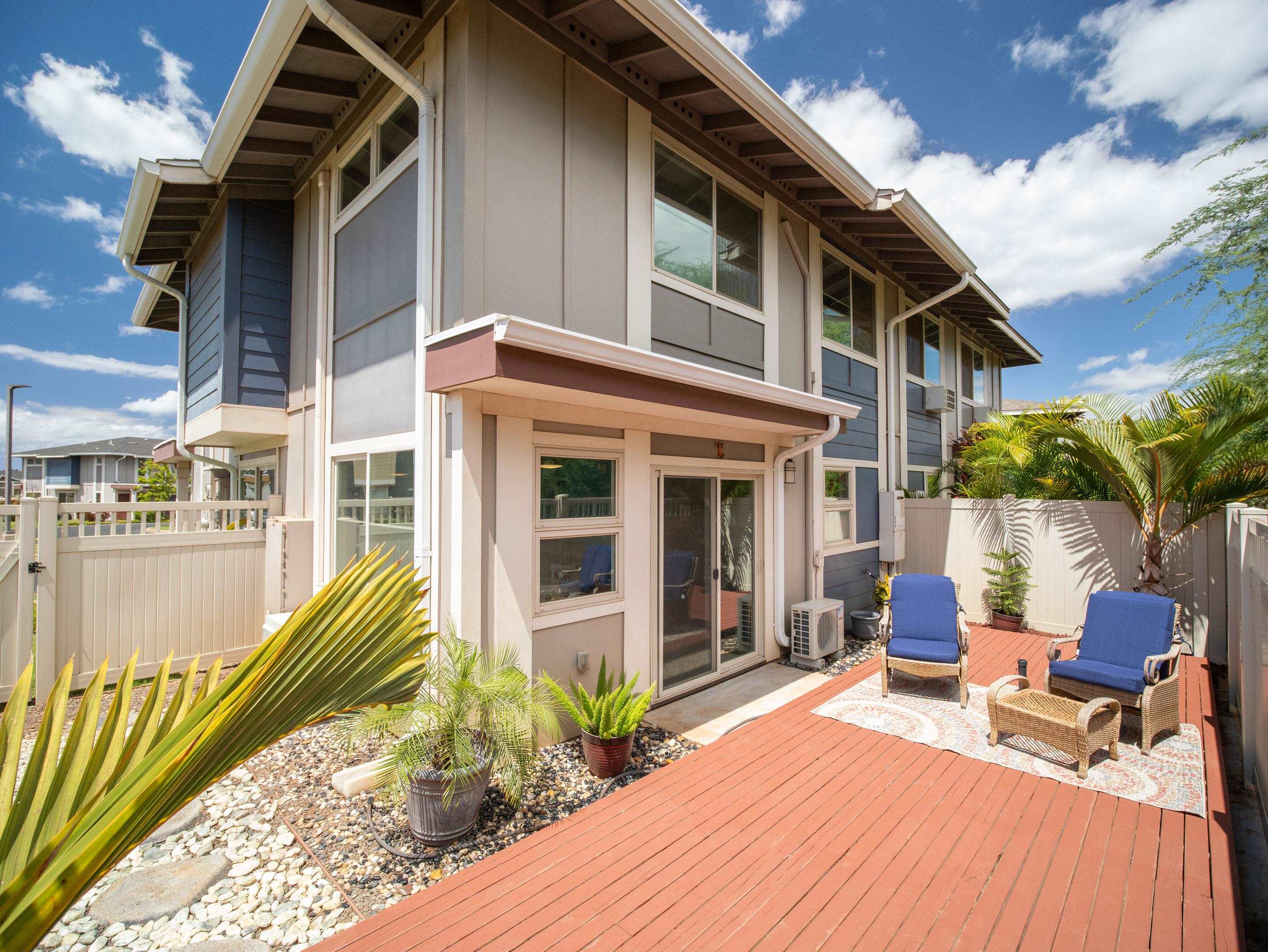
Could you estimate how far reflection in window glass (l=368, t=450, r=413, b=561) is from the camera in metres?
4.79

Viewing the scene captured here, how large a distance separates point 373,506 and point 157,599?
302 centimetres

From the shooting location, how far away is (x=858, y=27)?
879cm

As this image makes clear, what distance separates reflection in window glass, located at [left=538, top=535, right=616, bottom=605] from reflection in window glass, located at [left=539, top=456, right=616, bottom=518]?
22 cm

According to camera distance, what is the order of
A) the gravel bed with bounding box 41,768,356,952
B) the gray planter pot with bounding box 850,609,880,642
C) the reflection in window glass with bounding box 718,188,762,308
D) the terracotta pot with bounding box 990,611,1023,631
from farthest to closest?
the terracotta pot with bounding box 990,611,1023,631
the gray planter pot with bounding box 850,609,880,642
the reflection in window glass with bounding box 718,188,762,308
the gravel bed with bounding box 41,768,356,952

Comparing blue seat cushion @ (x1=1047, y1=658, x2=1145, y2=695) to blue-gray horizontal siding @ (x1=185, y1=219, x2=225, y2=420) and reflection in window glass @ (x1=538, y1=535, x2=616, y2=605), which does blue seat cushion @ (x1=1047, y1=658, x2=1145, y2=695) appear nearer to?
reflection in window glass @ (x1=538, y1=535, x2=616, y2=605)

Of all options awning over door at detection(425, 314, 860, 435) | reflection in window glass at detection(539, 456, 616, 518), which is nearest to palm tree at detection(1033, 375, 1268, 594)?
awning over door at detection(425, 314, 860, 435)

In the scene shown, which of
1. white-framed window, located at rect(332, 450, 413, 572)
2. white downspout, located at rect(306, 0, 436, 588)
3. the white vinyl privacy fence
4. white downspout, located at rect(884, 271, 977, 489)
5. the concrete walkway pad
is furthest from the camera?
white downspout, located at rect(884, 271, 977, 489)

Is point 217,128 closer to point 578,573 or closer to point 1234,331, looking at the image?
point 578,573

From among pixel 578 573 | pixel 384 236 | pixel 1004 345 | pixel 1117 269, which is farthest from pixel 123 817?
pixel 1117 269

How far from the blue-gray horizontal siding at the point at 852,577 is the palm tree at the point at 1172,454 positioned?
3043 mm

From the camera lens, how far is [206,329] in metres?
8.09

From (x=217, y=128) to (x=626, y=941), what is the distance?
7.40 meters

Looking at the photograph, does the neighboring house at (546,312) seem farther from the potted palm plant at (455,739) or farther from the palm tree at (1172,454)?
the palm tree at (1172,454)

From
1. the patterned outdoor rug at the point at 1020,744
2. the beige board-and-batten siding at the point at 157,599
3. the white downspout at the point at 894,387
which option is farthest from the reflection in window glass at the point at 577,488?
the white downspout at the point at 894,387
